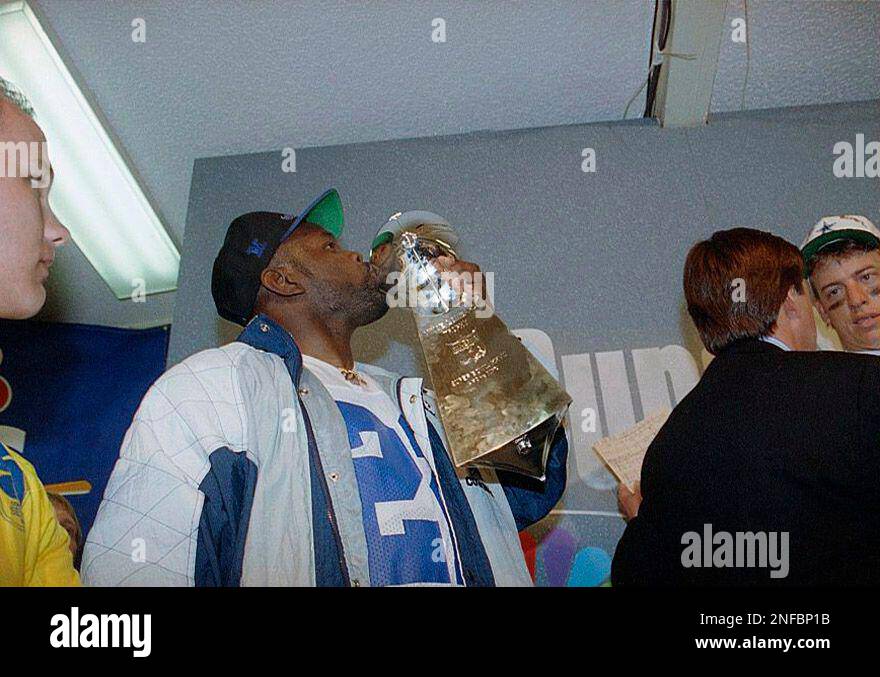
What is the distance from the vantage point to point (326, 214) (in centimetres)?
174

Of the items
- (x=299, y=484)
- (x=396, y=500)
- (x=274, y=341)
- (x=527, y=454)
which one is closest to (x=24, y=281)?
(x=274, y=341)

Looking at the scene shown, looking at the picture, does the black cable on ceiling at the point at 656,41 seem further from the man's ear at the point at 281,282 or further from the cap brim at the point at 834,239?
the man's ear at the point at 281,282

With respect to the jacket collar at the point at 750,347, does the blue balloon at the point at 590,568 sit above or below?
below

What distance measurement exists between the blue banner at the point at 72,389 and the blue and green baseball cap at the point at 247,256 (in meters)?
0.51

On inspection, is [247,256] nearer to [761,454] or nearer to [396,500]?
[396,500]

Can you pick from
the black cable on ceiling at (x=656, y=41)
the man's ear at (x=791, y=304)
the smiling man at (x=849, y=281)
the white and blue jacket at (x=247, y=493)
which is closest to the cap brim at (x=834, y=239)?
the smiling man at (x=849, y=281)

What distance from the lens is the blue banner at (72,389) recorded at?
77.5 inches

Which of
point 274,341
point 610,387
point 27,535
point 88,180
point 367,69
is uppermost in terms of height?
point 367,69

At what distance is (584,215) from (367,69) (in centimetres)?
56

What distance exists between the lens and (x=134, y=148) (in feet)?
7.07

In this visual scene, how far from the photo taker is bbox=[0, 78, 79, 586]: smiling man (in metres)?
1.20
